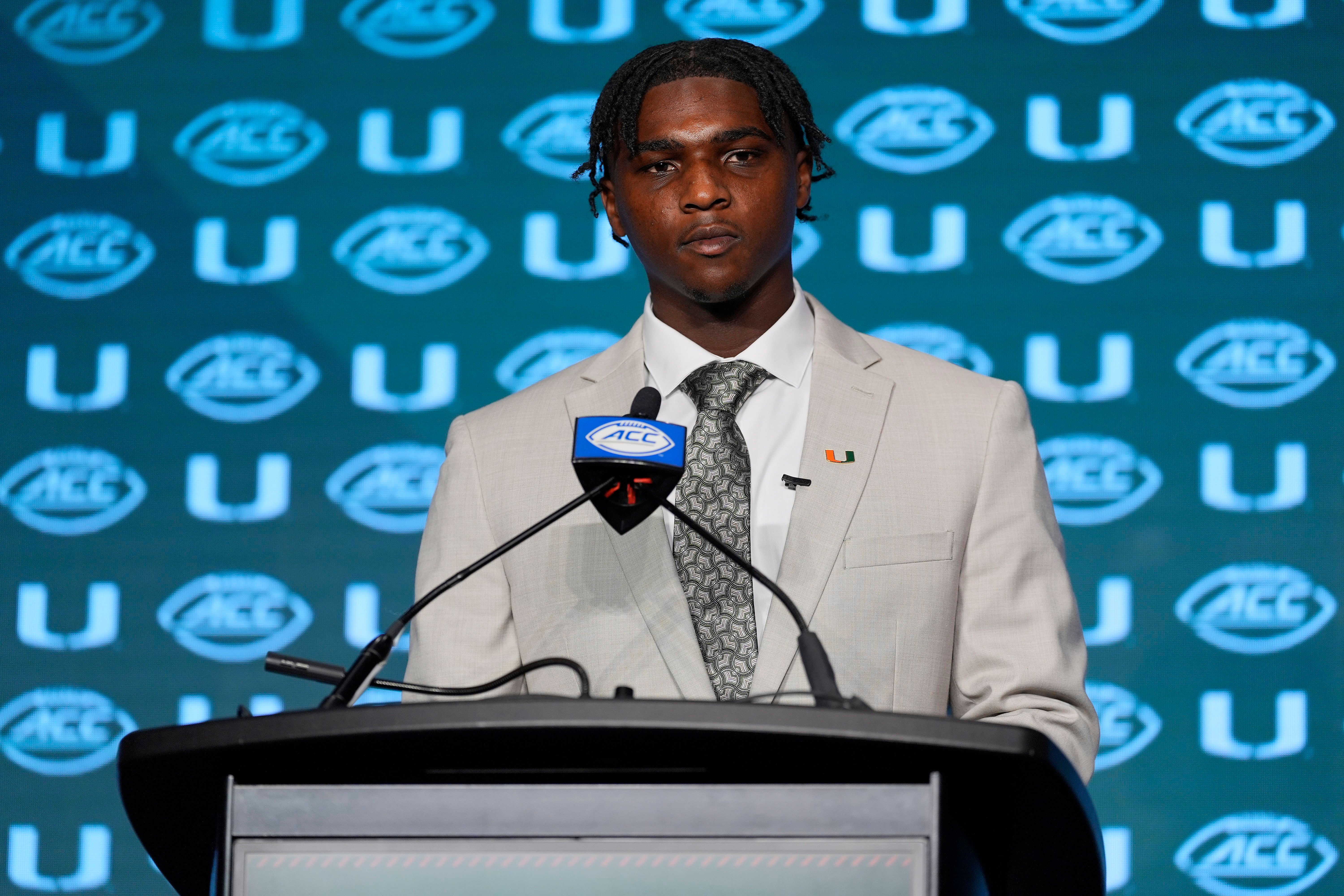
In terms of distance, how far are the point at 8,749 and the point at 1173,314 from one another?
2.77m

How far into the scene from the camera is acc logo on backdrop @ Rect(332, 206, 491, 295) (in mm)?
3160

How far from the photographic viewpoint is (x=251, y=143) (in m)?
3.23

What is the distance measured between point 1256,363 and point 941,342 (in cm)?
67

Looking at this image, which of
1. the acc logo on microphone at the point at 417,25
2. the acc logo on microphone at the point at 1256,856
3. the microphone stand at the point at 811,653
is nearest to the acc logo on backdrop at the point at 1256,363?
the acc logo on microphone at the point at 1256,856

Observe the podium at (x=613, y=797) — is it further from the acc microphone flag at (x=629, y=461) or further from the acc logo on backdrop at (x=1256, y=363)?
the acc logo on backdrop at (x=1256, y=363)

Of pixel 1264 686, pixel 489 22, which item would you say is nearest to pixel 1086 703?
pixel 1264 686

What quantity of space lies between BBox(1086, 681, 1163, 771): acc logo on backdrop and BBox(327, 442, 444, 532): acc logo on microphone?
1507mm

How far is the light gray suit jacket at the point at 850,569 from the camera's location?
1630mm

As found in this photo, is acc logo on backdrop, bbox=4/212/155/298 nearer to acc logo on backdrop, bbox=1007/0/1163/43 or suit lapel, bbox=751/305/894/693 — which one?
suit lapel, bbox=751/305/894/693

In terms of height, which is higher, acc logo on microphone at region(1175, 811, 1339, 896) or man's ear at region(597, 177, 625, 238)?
man's ear at region(597, 177, 625, 238)

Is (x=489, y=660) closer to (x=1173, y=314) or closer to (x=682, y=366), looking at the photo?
(x=682, y=366)

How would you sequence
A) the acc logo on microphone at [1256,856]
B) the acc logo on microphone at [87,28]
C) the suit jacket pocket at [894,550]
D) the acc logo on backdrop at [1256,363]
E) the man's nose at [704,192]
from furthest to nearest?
the acc logo on microphone at [87,28] → the acc logo on backdrop at [1256,363] → the acc logo on microphone at [1256,856] → the man's nose at [704,192] → the suit jacket pocket at [894,550]

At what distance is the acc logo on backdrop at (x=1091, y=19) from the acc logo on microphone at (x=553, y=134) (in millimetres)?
1033

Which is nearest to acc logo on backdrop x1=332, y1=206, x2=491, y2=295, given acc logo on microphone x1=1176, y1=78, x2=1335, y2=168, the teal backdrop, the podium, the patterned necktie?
the teal backdrop
